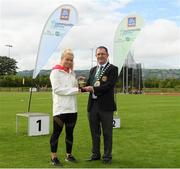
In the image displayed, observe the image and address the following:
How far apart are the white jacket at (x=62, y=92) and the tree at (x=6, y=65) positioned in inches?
4785

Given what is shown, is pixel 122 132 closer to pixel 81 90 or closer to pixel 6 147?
pixel 6 147

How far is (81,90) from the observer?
6.97 meters

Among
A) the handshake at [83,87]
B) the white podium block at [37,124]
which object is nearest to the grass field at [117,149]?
the white podium block at [37,124]

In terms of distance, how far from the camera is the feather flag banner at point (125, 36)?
11625mm

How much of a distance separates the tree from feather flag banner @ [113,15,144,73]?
4604 inches

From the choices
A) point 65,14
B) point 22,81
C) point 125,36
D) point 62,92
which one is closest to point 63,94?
point 62,92

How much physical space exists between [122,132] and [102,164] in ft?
14.2

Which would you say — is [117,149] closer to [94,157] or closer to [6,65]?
[94,157]

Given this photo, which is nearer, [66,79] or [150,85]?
[66,79]

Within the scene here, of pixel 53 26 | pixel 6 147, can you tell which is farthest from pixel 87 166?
pixel 53 26

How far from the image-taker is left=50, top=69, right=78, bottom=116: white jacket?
268 inches

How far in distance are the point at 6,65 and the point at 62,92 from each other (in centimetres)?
12285

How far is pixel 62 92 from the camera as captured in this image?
6.80 meters

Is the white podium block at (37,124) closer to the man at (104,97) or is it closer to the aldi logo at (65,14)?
the aldi logo at (65,14)
